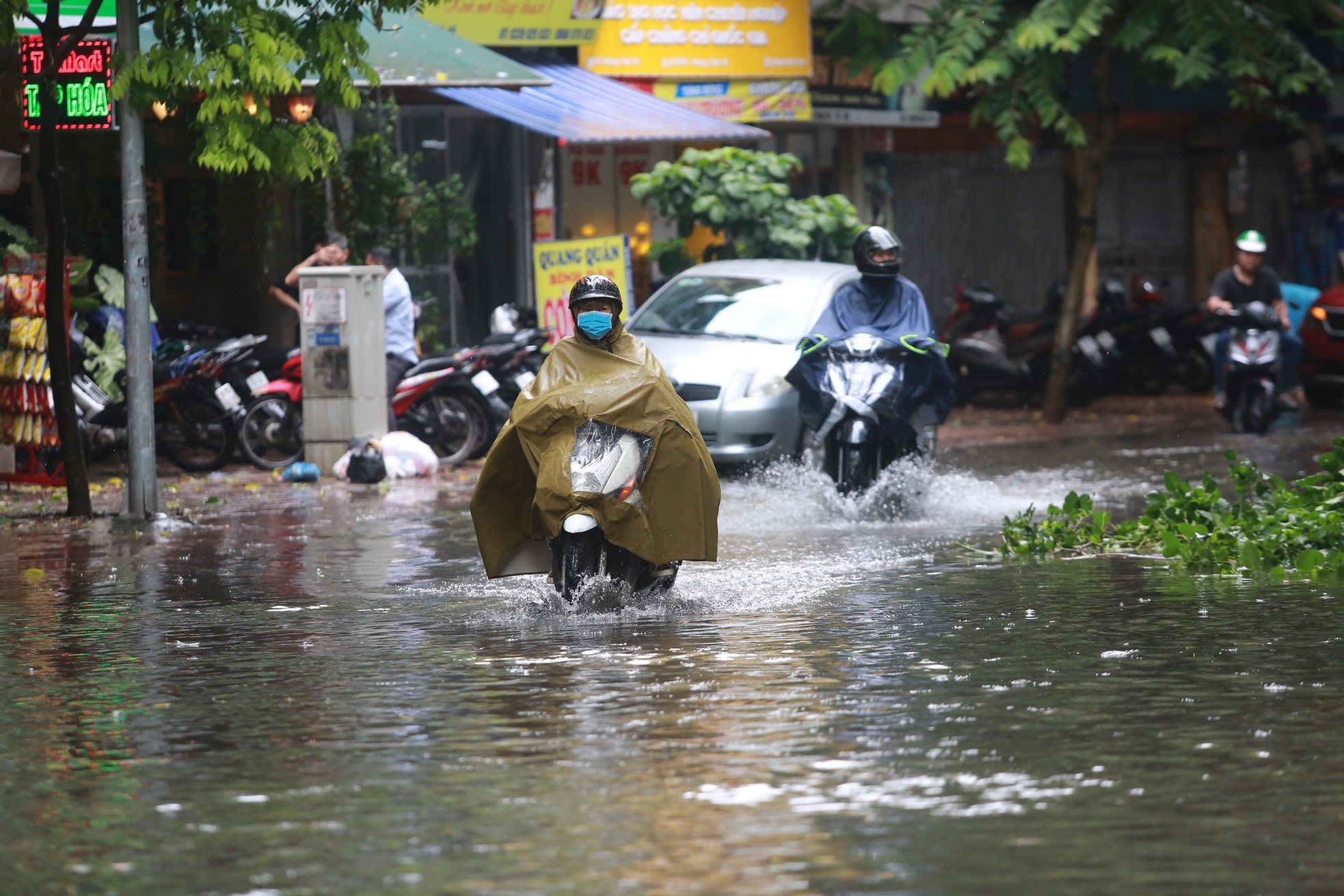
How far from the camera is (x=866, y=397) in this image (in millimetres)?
13062

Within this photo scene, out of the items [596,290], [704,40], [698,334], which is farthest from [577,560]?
[704,40]

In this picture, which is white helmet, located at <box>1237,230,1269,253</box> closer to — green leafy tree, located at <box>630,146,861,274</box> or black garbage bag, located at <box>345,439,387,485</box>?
green leafy tree, located at <box>630,146,861,274</box>

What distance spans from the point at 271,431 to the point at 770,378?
4134mm

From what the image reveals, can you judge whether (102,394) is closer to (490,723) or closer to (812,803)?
(490,723)

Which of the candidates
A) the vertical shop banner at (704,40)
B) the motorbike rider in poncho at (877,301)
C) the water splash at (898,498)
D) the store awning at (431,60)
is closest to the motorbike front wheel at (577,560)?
the water splash at (898,498)

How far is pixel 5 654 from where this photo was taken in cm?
824

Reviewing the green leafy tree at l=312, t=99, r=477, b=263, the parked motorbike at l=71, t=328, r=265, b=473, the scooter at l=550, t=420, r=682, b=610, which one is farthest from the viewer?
the green leafy tree at l=312, t=99, r=477, b=263

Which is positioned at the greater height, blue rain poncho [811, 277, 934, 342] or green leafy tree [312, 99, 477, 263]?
green leafy tree [312, 99, 477, 263]

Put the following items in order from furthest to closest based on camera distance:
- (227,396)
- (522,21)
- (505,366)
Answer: (522,21), (505,366), (227,396)

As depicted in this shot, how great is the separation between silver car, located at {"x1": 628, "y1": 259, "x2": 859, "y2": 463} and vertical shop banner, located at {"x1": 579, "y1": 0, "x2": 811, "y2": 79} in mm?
6047

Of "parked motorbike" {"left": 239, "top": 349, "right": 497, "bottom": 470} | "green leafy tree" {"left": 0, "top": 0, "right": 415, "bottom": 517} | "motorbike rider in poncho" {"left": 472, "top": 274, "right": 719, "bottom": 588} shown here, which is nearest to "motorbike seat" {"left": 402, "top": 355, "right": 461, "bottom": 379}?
"parked motorbike" {"left": 239, "top": 349, "right": 497, "bottom": 470}

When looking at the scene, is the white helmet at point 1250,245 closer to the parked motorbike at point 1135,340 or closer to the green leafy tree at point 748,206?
the green leafy tree at point 748,206

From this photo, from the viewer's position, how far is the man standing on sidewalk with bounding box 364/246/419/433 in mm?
17484

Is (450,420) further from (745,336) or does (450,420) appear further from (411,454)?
(745,336)
